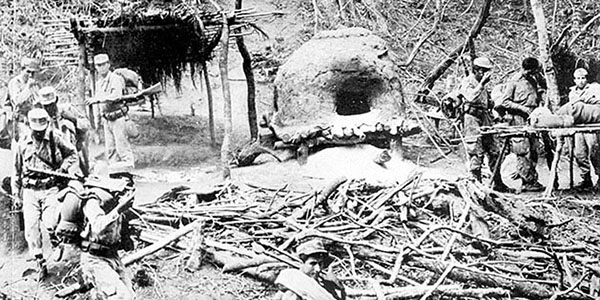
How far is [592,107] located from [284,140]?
4.44m

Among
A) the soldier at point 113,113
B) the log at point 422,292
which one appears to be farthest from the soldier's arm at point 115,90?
the log at point 422,292

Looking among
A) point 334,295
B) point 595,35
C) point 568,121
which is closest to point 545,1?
point 595,35

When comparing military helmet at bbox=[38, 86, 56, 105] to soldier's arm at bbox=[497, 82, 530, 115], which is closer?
military helmet at bbox=[38, 86, 56, 105]

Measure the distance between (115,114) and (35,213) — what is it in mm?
3694

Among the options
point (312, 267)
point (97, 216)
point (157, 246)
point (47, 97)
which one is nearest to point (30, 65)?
point (47, 97)

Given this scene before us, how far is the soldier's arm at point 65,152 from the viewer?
6930 mm

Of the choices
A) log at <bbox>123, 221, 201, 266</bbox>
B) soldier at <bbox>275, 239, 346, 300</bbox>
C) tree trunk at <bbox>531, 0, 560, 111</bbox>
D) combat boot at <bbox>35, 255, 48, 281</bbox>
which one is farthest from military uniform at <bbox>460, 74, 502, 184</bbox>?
combat boot at <bbox>35, 255, 48, 281</bbox>

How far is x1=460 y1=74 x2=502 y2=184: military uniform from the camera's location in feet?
31.2

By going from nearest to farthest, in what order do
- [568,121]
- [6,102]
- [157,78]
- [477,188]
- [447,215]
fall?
[477,188] → [447,215] → [568,121] → [6,102] → [157,78]

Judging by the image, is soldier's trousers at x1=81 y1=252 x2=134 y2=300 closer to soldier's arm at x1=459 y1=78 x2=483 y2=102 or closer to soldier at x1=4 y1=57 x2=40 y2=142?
soldier at x1=4 y1=57 x2=40 y2=142

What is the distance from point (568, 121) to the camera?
8109 millimetres

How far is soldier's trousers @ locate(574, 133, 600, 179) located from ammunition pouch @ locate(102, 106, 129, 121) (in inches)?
251

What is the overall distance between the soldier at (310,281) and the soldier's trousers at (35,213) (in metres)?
2.95

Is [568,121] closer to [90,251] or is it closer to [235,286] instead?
[235,286]
